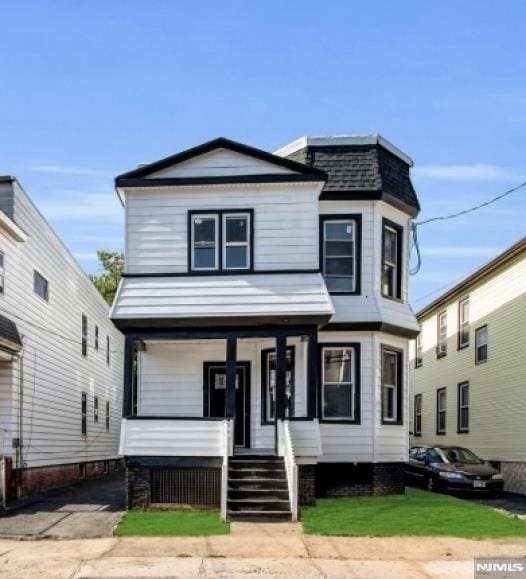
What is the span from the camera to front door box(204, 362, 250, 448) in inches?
802

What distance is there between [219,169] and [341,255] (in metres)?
3.46

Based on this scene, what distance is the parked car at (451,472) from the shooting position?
23125 millimetres

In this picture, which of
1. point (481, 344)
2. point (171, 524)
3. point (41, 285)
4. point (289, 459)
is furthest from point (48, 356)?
point (481, 344)

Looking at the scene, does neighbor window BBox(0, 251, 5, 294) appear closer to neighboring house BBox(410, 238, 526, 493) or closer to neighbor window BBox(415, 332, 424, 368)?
neighboring house BBox(410, 238, 526, 493)

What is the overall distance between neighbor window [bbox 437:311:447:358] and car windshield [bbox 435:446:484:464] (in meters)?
8.55

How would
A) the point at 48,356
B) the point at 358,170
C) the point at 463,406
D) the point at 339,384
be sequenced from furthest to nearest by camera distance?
the point at 463,406 < the point at 48,356 < the point at 358,170 < the point at 339,384

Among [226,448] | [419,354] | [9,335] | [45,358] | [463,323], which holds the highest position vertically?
[463,323]

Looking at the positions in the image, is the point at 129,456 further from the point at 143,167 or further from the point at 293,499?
the point at 143,167

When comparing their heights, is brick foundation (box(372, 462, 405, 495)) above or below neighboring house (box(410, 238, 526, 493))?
below

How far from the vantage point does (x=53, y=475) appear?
2450 centimetres

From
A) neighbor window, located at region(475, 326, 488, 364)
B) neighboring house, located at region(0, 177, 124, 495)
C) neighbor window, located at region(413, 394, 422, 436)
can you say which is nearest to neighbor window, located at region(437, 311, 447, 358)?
neighbor window, located at region(413, 394, 422, 436)

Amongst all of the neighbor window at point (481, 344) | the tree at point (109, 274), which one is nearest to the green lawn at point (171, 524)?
the neighbor window at point (481, 344)

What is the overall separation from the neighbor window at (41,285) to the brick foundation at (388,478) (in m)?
10.0

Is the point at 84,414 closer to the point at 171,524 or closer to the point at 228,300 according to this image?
the point at 228,300
